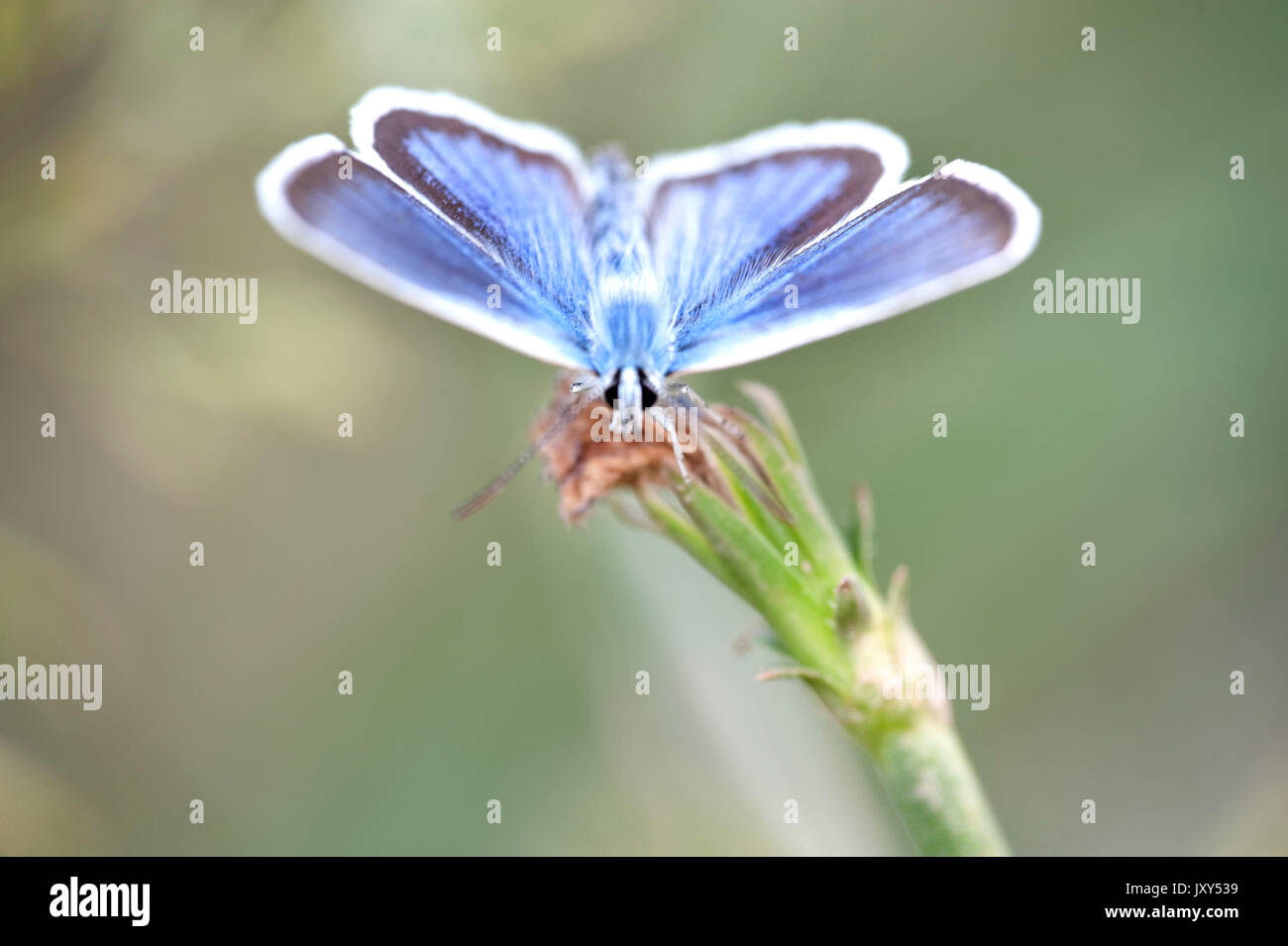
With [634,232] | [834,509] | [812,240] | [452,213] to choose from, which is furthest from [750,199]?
[834,509]

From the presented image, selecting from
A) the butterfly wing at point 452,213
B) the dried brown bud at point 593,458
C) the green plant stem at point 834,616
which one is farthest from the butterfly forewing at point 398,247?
the green plant stem at point 834,616

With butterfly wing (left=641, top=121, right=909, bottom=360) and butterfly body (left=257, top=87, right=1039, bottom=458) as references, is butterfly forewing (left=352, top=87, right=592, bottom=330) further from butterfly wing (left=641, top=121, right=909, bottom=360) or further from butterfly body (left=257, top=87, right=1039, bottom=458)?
butterfly wing (left=641, top=121, right=909, bottom=360)

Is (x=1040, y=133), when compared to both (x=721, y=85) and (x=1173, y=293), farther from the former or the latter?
(x=721, y=85)

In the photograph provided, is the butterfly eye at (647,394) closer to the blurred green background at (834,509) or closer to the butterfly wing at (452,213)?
the butterfly wing at (452,213)

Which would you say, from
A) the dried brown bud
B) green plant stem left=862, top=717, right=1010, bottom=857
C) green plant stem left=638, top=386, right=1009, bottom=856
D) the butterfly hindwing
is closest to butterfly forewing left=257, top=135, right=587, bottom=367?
the dried brown bud

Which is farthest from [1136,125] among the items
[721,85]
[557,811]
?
[557,811]

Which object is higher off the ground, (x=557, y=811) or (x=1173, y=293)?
(x=1173, y=293)
